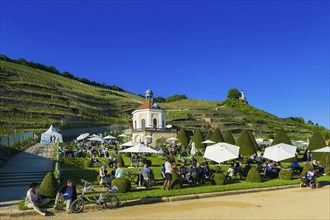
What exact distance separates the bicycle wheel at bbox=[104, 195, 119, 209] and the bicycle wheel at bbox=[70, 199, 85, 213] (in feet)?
3.31

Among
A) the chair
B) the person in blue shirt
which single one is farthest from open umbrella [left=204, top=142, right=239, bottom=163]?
the person in blue shirt

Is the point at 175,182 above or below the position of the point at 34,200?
below

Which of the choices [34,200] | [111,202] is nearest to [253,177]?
[111,202]

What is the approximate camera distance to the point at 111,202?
12.9m

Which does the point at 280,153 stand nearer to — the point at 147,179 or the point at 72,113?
the point at 147,179

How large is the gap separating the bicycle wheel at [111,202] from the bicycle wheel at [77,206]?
1007mm

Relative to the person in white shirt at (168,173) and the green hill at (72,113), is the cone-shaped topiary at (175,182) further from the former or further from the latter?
the green hill at (72,113)

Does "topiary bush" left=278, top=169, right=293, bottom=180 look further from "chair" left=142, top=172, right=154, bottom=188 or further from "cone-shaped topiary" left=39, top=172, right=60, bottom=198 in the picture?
"cone-shaped topiary" left=39, top=172, right=60, bottom=198

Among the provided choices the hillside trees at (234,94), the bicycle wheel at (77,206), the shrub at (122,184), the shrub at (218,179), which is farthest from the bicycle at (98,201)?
the hillside trees at (234,94)

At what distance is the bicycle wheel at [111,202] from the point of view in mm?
12823

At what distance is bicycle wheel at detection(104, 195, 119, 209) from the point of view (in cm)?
1282

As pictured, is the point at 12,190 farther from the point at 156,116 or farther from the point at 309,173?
the point at 156,116

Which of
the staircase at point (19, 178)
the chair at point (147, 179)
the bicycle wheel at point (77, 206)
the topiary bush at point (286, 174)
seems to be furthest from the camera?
the topiary bush at point (286, 174)

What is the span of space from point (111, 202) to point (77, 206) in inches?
56.6
